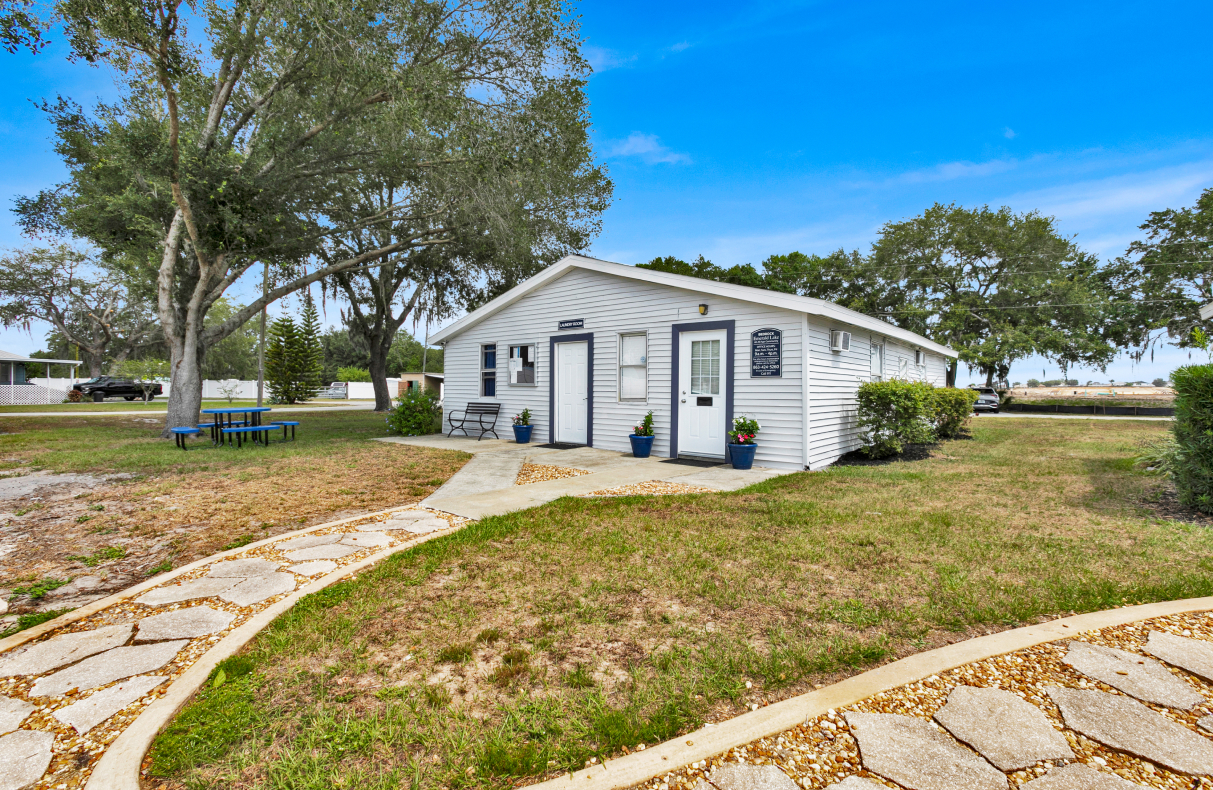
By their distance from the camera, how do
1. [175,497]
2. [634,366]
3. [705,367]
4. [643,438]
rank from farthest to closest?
1. [634,366]
2. [643,438]
3. [705,367]
4. [175,497]

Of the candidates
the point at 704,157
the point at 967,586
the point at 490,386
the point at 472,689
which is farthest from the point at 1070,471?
the point at 704,157

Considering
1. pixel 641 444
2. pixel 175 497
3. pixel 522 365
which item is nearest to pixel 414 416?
pixel 522 365

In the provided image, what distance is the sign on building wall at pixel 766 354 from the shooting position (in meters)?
8.09

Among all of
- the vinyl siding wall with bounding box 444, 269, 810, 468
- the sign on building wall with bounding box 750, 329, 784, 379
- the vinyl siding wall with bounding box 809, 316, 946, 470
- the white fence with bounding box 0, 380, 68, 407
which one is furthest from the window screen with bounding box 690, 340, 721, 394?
the white fence with bounding box 0, 380, 68, 407

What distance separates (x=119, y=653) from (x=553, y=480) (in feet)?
15.7

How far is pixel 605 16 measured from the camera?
38.4 feet

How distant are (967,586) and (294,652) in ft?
12.5

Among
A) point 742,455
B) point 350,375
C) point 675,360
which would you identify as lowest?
point 742,455

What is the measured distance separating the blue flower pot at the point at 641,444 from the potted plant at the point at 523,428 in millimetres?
2939

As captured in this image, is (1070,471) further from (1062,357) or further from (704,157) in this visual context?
(1062,357)

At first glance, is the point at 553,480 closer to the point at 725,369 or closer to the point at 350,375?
the point at 725,369

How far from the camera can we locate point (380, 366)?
68.2 ft

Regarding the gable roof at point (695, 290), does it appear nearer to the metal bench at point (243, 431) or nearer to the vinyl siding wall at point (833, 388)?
→ the vinyl siding wall at point (833, 388)

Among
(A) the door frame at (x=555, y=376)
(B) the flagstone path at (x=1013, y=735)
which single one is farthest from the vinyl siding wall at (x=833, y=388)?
(B) the flagstone path at (x=1013, y=735)
